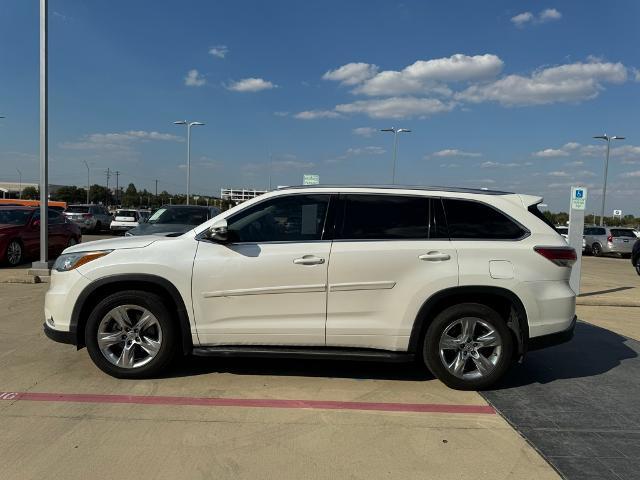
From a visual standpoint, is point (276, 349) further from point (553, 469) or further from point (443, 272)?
point (553, 469)

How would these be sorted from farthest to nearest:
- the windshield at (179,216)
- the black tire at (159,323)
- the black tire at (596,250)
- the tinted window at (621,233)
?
the black tire at (596,250) → the tinted window at (621,233) → the windshield at (179,216) → the black tire at (159,323)

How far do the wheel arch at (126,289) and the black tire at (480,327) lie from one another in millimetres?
2135

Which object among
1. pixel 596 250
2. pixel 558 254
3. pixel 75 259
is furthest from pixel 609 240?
pixel 75 259

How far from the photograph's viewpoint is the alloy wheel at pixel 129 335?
482 centimetres

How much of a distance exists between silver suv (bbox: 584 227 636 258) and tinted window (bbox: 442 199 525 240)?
24.4 m

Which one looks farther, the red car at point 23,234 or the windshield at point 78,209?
the windshield at point 78,209

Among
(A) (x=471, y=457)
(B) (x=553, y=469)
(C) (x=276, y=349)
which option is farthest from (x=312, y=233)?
(B) (x=553, y=469)

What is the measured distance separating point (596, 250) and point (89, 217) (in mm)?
25910

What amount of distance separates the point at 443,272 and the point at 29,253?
1167cm

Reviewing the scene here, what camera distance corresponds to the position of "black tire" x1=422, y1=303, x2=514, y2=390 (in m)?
4.72

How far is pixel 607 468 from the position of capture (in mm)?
3430

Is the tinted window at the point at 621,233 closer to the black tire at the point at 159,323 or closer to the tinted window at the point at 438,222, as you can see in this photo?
the tinted window at the point at 438,222

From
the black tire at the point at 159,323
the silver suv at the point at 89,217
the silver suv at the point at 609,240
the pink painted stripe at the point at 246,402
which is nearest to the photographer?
the pink painted stripe at the point at 246,402

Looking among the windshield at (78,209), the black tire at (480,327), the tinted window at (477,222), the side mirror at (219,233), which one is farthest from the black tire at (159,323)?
the windshield at (78,209)
